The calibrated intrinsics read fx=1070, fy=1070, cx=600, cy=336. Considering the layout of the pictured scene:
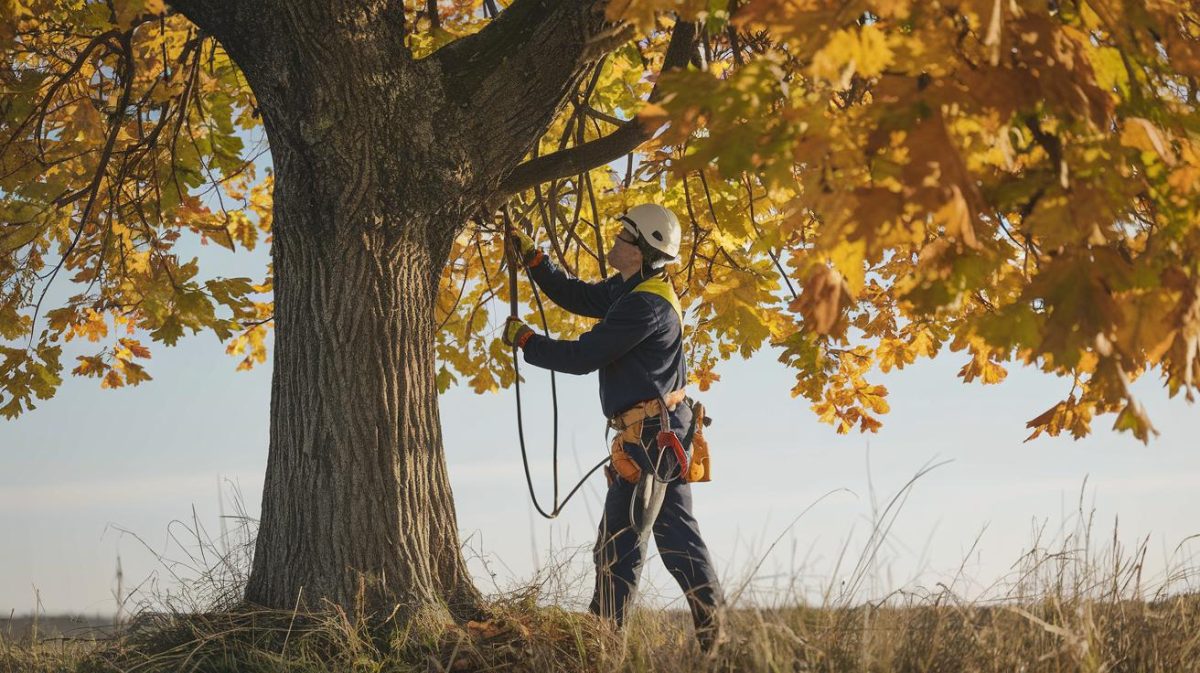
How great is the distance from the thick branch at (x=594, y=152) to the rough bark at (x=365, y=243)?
15.8 inches

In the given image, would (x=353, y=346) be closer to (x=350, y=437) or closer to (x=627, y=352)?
(x=350, y=437)

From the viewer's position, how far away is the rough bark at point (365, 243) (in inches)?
170

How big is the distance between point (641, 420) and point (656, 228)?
94 cm

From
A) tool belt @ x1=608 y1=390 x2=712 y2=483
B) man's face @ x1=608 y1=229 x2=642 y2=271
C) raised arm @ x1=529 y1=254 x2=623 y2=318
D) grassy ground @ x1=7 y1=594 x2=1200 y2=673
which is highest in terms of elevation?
man's face @ x1=608 y1=229 x2=642 y2=271

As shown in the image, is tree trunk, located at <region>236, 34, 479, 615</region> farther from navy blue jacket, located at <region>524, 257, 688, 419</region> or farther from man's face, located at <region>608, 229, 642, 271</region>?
man's face, located at <region>608, 229, 642, 271</region>

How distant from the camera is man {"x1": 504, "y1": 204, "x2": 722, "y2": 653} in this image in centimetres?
466

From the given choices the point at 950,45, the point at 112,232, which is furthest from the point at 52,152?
the point at 950,45

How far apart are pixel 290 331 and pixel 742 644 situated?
7.31 ft

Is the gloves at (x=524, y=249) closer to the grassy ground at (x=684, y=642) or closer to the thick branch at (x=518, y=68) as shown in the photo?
the thick branch at (x=518, y=68)

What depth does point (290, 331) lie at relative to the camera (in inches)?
176

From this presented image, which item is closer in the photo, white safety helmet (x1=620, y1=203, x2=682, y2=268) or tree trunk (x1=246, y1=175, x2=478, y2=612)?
tree trunk (x1=246, y1=175, x2=478, y2=612)

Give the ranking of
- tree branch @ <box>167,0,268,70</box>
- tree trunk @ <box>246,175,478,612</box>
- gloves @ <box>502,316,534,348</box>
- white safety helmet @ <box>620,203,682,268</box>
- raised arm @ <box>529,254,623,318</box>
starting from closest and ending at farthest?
tree trunk @ <box>246,175,478,612</box>
tree branch @ <box>167,0,268,70</box>
gloves @ <box>502,316,534,348</box>
white safety helmet @ <box>620,203,682,268</box>
raised arm @ <box>529,254,623,318</box>

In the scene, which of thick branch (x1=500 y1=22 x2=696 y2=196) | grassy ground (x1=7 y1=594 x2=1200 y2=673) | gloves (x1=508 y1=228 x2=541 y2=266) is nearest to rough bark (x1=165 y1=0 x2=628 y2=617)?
grassy ground (x1=7 y1=594 x2=1200 y2=673)

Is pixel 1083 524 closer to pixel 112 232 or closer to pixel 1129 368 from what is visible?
pixel 1129 368
